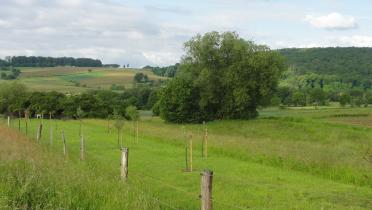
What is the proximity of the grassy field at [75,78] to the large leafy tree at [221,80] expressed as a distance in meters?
60.6

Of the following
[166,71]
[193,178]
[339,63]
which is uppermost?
[339,63]

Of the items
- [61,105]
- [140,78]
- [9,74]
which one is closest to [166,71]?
[140,78]

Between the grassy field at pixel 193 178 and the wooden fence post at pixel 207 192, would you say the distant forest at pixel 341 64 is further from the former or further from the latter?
the wooden fence post at pixel 207 192

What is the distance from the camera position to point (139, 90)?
114 meters

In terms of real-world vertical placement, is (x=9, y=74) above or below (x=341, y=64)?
below

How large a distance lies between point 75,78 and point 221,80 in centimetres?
9223

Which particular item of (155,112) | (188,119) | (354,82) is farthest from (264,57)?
(354,82)

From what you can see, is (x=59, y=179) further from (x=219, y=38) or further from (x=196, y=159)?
(x=219, y=38)

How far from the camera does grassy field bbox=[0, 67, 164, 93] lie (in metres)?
140

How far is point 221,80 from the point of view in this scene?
70375 millimetres

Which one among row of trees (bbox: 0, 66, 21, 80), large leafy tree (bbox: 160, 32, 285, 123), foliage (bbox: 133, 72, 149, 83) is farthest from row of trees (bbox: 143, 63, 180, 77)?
large leafy tree (bbox: 160, 32, 285, 123)

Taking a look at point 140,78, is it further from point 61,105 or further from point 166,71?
point 61,105

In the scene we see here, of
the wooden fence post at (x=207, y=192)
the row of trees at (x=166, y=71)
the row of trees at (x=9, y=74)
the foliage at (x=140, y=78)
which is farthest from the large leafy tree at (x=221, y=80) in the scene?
the row of trees at (x=166, y=71)

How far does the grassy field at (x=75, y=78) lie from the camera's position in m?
140
